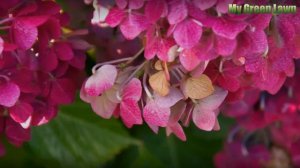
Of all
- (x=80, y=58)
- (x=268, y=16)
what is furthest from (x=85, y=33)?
(x=268, y=16)

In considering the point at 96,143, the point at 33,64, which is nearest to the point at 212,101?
the point at 33,64

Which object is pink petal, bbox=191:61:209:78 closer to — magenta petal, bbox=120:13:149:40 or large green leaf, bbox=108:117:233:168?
magenta petal, bbox=120:13:149:40

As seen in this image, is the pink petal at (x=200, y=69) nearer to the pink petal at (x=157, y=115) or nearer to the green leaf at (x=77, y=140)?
the pink petal at (x=157, y=115)

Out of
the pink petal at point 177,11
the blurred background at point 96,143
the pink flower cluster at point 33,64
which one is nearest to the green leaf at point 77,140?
the blurred background at point 96,143

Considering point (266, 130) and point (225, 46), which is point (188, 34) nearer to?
point (225, 46)

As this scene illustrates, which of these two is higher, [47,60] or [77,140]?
[47,60]

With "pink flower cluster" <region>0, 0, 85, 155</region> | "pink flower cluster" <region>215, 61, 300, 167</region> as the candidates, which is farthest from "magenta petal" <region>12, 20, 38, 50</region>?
"pink flower cluster" <region>215, 61, 300, 167</region>
